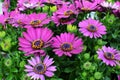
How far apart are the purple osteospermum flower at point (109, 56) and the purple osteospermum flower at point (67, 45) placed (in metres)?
0.06

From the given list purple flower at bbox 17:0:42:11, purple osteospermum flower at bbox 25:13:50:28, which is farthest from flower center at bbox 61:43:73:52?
purple flower at bbox 17:0:42:11

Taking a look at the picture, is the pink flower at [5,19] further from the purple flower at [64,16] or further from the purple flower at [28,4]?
Answer: the purple flower at [64,16]

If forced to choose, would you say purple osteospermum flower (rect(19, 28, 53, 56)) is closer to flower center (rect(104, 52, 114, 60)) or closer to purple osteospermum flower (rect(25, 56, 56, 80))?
purple osteospermum flower (rect(25, 56, 56, 80))

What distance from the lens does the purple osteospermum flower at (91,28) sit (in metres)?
1.08

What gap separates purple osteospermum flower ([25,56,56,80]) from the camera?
99 cm

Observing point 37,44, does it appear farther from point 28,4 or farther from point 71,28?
point 28,4

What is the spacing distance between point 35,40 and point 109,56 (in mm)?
224

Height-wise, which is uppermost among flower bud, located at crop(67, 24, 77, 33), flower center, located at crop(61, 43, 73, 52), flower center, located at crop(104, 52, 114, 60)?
flower bud, located at crop(67, 24, 77, 33)

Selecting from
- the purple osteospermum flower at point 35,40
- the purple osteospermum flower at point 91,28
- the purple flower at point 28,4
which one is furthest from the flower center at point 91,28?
the purple flower at point 28,4

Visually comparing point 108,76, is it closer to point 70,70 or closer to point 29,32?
point 70,70

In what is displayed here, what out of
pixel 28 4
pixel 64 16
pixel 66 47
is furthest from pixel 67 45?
pixel 28 4

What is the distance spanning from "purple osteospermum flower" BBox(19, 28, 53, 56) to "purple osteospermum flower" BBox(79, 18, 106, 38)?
105 mm

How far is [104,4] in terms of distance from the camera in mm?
1224

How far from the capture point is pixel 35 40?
1067 mm
